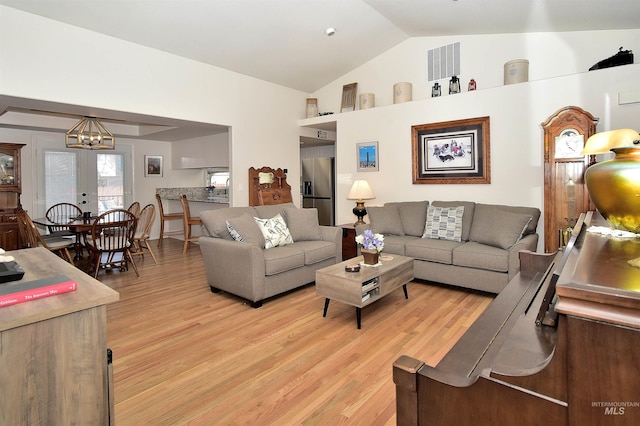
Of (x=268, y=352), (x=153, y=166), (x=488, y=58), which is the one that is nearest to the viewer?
(x=268, y=352)

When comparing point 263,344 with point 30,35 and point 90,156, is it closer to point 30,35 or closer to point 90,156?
point 30,35

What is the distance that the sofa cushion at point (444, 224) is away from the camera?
13.8 ft

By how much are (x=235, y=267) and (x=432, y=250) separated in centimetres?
217

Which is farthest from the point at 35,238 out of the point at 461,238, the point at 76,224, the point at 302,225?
the point at 461,238

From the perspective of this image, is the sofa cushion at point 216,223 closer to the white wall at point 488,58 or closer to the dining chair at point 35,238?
the dining chair at point 35,238

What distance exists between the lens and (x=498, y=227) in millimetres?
3781

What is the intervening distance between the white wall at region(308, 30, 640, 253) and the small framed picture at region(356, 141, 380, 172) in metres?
0.08

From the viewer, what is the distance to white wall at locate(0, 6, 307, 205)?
141 inches

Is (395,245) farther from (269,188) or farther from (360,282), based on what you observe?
(269,188)

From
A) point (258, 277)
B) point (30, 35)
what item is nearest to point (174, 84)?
point (30, 35)

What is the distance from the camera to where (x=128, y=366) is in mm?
2338

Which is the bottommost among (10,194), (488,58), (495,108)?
(10,194)

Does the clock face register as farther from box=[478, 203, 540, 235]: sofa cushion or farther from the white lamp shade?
the white lamp shade

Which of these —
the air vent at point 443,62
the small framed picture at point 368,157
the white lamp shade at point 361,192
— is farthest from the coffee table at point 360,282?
the air vent at point 443,62
